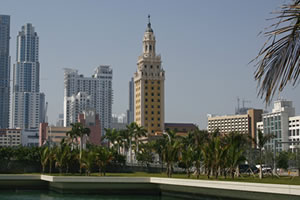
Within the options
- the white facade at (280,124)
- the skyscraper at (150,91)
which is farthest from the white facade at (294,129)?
the skyscraper at (150,91)

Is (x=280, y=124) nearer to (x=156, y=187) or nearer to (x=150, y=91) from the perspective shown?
(x=150, y=91)

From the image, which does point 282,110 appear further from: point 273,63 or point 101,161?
point 273,63

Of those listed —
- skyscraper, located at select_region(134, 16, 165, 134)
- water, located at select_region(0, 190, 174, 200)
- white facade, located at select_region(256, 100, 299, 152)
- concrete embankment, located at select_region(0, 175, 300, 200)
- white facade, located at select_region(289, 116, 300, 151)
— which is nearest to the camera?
concrete embankment, located at select_region(0, 175, 300, 200)

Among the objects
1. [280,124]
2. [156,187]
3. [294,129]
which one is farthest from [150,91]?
[156,187]

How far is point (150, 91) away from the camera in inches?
5974

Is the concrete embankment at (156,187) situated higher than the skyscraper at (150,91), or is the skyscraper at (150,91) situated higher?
the skyscraper at (150,91)

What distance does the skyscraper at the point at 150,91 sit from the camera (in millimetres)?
150750

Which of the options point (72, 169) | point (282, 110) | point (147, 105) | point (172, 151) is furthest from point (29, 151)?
point (282, 110)

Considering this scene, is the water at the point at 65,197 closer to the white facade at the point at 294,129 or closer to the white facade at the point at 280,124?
the white facade at the point at 280,124

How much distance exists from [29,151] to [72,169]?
30.4ft

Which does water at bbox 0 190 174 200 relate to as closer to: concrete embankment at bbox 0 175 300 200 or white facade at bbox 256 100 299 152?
Answer: concrete embankment at bbox 0 175 300 200

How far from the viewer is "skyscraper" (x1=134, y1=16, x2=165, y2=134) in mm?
150750

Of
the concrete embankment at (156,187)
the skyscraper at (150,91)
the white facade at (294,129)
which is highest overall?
the skyscraper at (150,91)

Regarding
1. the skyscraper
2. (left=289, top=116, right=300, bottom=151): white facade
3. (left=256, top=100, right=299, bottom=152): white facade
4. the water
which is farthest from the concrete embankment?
(left=289, top=116, right=300, bottom=151): white facade
